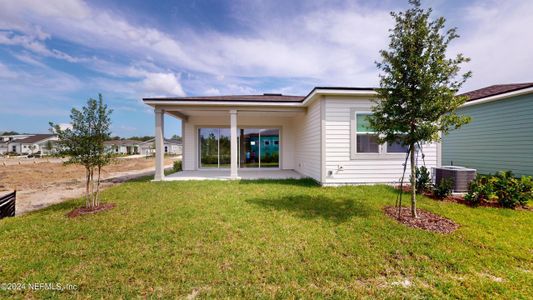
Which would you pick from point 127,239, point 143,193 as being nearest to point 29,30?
point 143,193

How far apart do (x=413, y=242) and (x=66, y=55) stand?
710 inches

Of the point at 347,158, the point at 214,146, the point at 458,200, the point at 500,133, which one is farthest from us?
the point at 214,146

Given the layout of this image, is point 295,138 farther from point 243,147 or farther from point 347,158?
point 347,158

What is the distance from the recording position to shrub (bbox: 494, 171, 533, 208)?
17.0ft

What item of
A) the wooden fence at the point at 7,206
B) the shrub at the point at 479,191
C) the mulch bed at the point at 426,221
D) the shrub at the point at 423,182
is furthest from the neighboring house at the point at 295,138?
the wooden fence at the point at 7,206

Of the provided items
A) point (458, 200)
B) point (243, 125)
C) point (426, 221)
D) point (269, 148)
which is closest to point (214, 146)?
point (243, 125)

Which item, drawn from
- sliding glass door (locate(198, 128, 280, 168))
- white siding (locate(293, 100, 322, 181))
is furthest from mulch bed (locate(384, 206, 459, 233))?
sliding glass door (locate(198, 128, 280, 168))

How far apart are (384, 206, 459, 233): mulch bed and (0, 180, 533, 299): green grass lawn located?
0.64ft

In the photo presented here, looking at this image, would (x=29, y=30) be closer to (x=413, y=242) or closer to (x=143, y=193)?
(x=143, y=193)

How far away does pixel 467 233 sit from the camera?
12.2 feet

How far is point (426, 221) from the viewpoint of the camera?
424cm

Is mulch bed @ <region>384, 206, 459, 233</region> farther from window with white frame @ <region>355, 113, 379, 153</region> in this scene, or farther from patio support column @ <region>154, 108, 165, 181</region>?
patio support column @ <region>154, 108, 165, 181</region>

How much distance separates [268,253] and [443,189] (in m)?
5.64

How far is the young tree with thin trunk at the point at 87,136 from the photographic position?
200 inches
